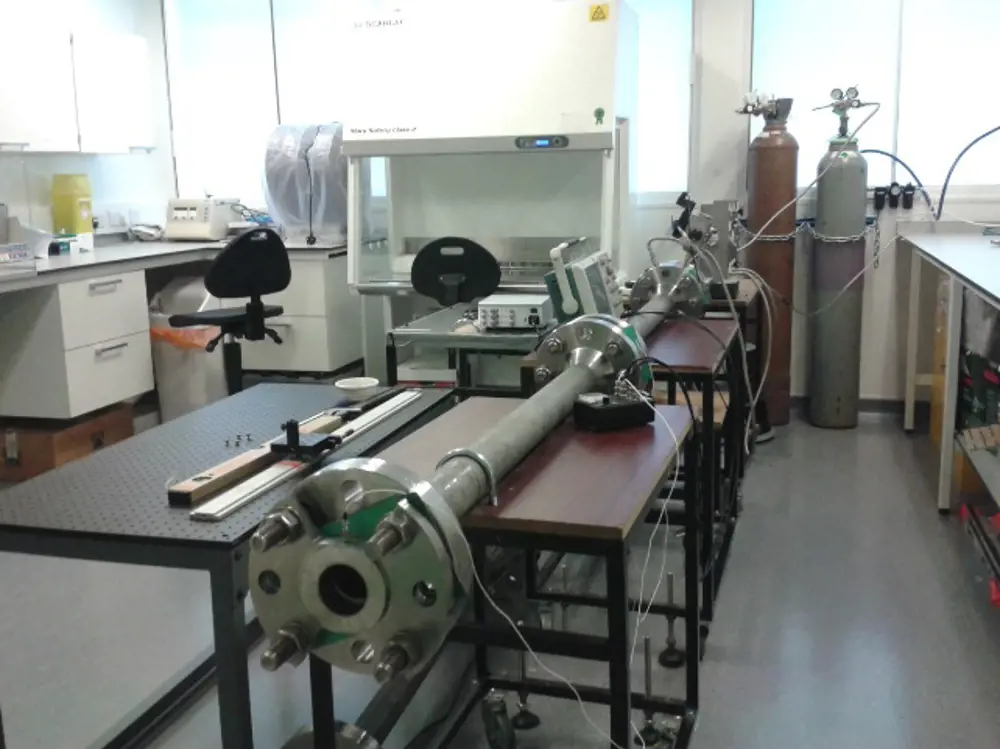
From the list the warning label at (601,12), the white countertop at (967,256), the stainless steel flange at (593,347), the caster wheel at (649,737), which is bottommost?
the caster wheel at (649,737)

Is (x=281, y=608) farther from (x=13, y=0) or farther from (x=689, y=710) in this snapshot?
(x=13, y=0)

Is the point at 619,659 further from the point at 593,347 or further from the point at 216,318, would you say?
the point at 216,318

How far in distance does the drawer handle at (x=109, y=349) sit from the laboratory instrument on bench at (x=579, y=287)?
2254 millimetres

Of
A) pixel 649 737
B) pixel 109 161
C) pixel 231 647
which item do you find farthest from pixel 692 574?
pixel 109 161

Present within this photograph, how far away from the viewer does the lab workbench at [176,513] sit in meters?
1.28

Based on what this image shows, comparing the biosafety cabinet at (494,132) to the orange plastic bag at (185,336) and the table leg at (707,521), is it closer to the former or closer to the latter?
the orange plastic bag at (185,336)

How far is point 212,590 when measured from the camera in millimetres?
1285

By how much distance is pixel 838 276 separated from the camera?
4.29 meters

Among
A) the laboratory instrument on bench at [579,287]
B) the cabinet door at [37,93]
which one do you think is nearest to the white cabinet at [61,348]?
the cabinet door at [37,93]

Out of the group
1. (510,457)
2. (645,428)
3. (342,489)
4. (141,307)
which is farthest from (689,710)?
(141,307)

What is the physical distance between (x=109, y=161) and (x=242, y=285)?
5.63 ft

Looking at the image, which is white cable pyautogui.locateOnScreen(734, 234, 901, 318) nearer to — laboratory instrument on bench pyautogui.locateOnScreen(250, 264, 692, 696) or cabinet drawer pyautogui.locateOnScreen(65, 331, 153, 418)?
cabinet drawer pyautogui.locateOnScreen(65, 331, 153, 418)

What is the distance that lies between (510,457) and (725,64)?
3652 millimetres

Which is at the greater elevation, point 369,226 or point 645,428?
point 369,226
